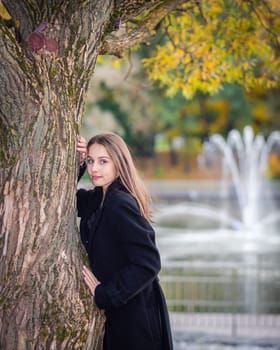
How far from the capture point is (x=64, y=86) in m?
4.23

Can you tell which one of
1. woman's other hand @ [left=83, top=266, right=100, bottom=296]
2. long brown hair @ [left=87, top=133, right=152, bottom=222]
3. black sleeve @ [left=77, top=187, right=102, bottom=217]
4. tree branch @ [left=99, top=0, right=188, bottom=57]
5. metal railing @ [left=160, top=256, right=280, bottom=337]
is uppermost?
tree branch @ [left=99, top=0, right=188, bottom=57]

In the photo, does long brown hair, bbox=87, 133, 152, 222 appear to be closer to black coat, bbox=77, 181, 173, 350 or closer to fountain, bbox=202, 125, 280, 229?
black coat, bbox=77, 181, 173, 350

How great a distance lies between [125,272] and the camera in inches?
159

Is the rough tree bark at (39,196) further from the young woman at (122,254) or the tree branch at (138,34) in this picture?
the tree branch at (138,34)

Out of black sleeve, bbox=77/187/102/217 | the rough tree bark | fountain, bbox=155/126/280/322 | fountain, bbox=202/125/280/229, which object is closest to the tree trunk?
the rough tree bark

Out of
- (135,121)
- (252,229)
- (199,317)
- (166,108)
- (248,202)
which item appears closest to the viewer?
(199,317)

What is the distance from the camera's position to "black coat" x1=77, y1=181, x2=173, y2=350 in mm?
4055

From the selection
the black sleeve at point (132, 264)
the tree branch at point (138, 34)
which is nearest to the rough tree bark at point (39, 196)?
the black sleeve at point (132, 264)

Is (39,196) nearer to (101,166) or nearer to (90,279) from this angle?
(101,166)

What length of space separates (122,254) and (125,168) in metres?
0.51

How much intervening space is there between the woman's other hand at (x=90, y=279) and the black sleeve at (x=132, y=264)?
2.8 inches

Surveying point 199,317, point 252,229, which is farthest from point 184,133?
point 199,317

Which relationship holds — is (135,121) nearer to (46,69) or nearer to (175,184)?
(175,184)

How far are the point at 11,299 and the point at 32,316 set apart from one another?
0.50 ft
